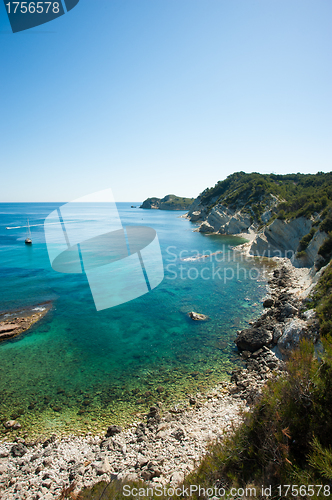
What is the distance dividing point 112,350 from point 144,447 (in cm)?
792

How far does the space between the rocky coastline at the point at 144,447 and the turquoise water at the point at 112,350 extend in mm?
882

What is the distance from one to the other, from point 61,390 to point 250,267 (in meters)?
30.1

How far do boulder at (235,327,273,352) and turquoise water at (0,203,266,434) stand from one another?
0.88 meters

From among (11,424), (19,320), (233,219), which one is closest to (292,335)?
(11,424)

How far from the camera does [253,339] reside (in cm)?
1567

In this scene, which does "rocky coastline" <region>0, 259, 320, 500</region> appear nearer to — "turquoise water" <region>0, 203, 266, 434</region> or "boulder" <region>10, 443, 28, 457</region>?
"boulder" <region>10, 443, 28, 457</region>

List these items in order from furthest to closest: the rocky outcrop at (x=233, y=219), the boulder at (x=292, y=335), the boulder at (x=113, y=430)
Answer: the rocky outcrop at (x=233, y=219) < the boulder at (x=292, y=335) < the boulder at (x=113, y=430)

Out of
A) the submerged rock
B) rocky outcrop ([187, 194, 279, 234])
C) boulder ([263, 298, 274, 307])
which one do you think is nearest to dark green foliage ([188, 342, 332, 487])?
the submerged rock

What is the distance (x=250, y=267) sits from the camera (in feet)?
118

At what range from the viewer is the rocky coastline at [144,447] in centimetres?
771

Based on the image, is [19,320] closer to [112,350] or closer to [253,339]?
[112,350]

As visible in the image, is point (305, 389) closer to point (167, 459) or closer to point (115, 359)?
point (167, 459)

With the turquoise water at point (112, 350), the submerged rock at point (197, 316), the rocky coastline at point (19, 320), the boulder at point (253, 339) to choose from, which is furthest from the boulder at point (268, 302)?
the rocky coastline at point (19, 320)

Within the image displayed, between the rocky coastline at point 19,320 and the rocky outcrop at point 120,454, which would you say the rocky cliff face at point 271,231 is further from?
the rocky coastline at point 19,320
